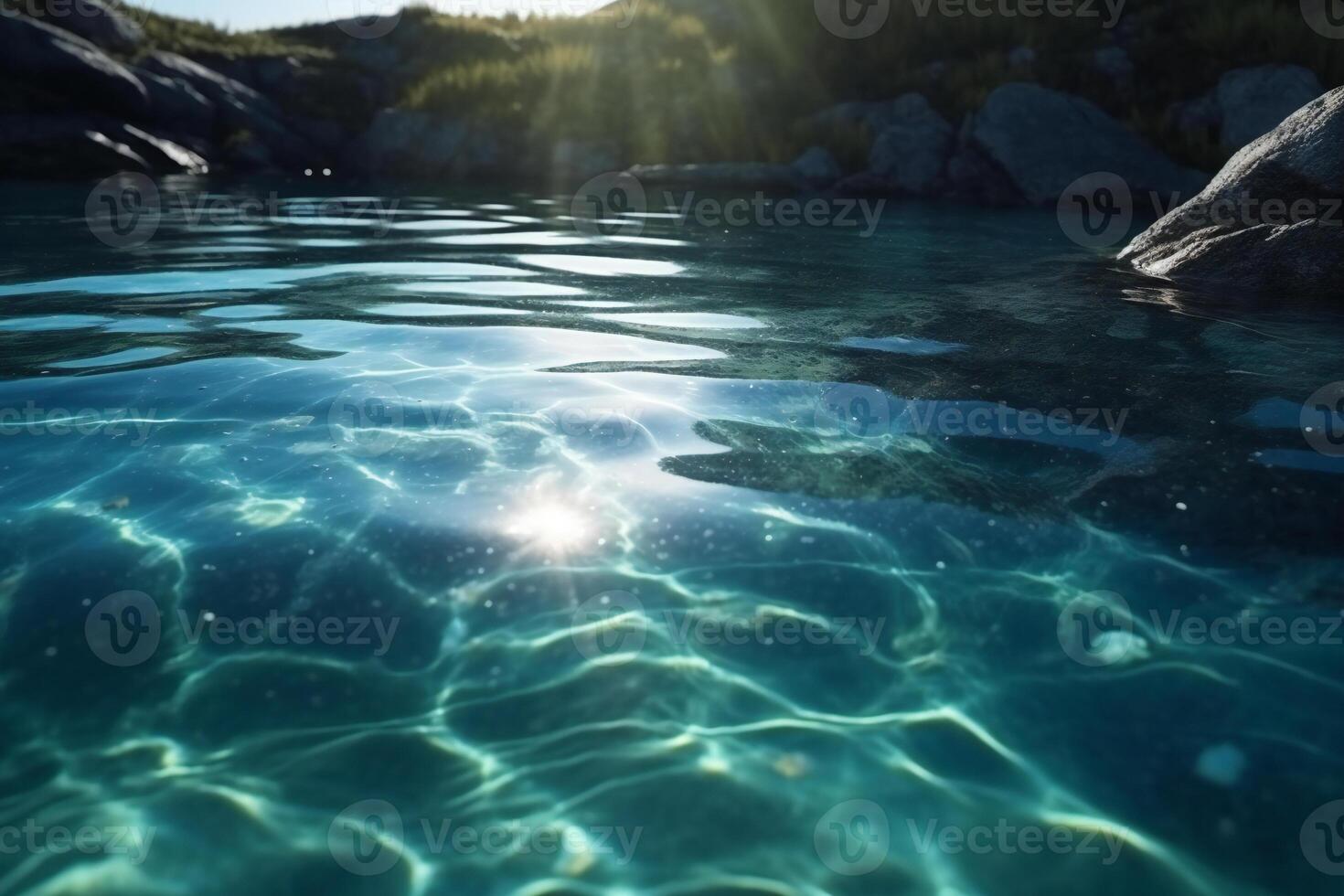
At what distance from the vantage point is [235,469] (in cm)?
312

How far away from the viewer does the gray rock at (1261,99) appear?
14203mm

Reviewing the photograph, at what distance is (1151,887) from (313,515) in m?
2.23

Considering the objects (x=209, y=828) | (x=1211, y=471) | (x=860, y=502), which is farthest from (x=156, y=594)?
(x=1211, y=471)

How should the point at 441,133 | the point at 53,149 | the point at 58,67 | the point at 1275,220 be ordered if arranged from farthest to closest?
the point at 441,133 → the point at 58,67 → the point at 53,149 → the point at 1275,220

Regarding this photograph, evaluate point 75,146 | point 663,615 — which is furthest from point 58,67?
point 663,615

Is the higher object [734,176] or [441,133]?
[441,133]

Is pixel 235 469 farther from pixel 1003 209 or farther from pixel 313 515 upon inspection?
pixel 1003 209

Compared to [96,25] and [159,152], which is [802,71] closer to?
[159,152]

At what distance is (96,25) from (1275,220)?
69.4 feet

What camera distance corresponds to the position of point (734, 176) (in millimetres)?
15281

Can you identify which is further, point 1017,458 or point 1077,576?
point 1017,458

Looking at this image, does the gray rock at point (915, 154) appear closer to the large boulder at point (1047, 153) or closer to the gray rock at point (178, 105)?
the large boulder at point (1047, 153)

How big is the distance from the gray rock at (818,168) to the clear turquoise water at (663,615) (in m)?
11.0

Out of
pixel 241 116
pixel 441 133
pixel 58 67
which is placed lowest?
pixel 441 133
